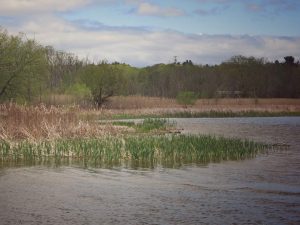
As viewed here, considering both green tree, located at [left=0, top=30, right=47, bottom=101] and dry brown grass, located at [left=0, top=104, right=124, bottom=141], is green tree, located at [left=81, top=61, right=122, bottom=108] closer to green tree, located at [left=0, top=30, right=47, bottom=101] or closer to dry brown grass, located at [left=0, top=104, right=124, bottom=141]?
green tree, located at [left=0, top=30, right=47, bottom=101]

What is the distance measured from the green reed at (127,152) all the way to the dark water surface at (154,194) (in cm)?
140

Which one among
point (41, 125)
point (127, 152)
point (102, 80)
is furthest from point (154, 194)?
point (102, 80)

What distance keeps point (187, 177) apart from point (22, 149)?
743 centimetres

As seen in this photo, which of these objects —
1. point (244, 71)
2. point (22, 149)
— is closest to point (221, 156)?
point (22, 149)

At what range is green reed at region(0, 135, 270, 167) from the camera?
1694 cm

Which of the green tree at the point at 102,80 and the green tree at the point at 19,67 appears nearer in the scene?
the green tree at the point at 19,67

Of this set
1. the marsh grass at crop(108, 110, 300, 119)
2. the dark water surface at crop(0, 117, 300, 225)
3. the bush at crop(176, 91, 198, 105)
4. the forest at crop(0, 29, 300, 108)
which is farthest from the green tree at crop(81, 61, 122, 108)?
the dark water surface at crop(0, 117, 300, 225)

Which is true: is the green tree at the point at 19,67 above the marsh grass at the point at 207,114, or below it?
above

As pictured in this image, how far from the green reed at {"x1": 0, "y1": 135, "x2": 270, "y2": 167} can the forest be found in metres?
19.7

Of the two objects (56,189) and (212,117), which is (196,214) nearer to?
(56,189)

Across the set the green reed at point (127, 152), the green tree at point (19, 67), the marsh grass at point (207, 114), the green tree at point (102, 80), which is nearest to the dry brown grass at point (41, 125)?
the green reed at point (127, 152)

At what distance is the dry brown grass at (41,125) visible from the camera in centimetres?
2034

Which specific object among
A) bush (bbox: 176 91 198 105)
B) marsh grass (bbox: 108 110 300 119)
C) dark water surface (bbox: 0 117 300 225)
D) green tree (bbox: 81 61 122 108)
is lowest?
dark water surface (bbox: 0 117 300 225)

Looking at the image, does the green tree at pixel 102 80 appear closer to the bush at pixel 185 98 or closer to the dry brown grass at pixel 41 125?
the bush at pixel 185 98
